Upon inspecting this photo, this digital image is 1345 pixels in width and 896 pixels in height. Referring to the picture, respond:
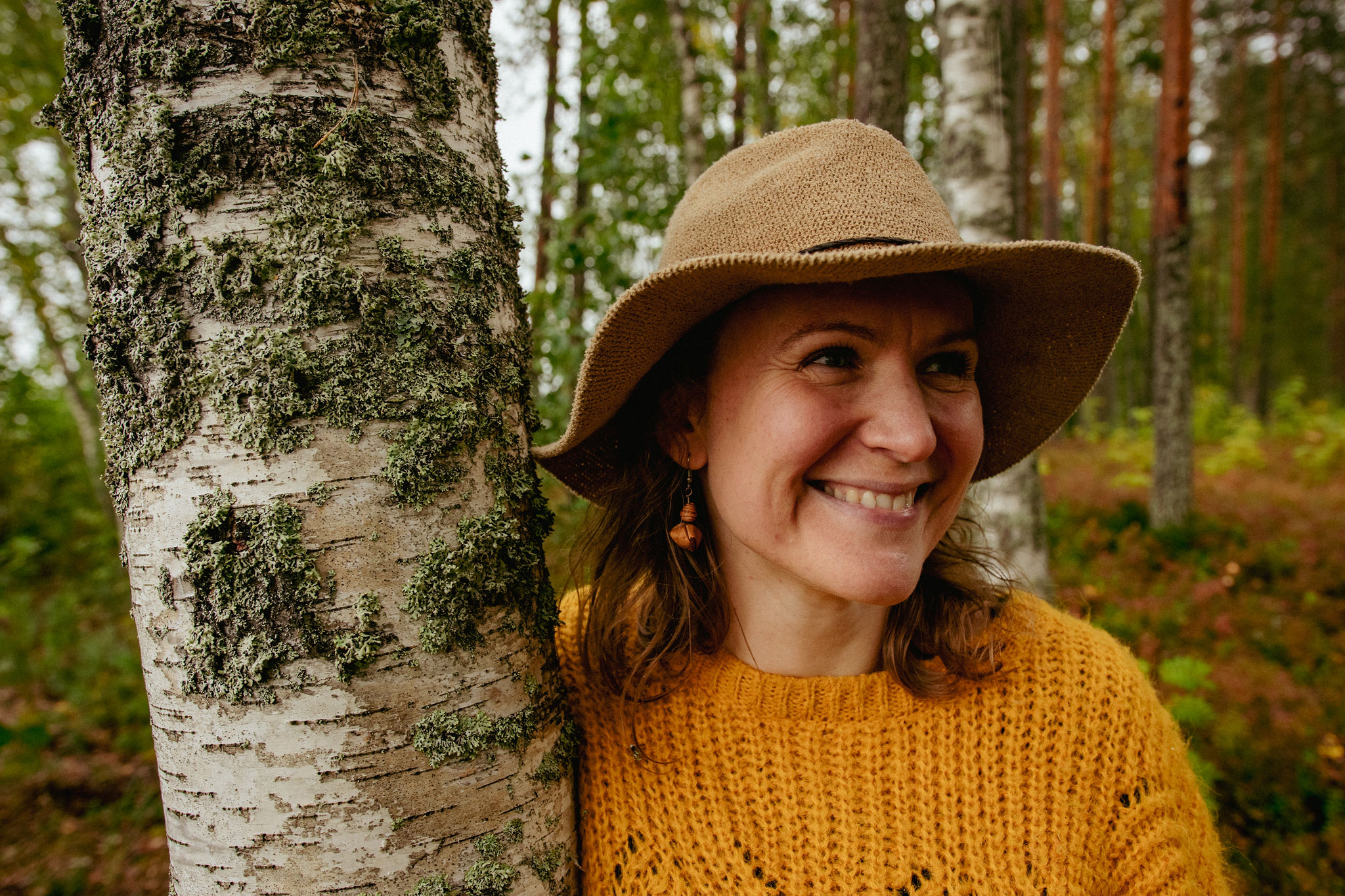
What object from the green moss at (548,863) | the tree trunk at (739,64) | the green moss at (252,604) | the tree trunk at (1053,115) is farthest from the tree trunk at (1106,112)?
the green moss at (252,604)

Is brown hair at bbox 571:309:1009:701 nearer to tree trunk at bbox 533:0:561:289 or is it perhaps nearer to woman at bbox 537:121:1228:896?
woman at bbox 537:121:1228:896

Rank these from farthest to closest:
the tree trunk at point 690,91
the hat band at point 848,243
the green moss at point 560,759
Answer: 1. the tree trunk at point 690,91
2. the hat band at point 848,243
3. the green moss at point 560,759

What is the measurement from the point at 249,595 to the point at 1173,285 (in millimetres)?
9598

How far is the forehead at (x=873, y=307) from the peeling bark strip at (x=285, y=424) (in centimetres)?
66

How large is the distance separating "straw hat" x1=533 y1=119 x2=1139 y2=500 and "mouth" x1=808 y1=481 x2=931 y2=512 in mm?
415

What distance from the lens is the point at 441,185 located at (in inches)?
41.7

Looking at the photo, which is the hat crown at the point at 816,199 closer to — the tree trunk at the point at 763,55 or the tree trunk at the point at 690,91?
the tree trunk at the point at 690,91

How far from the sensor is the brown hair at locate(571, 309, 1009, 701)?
1615mm

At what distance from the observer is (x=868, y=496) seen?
4.62ft

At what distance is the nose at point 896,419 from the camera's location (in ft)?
4.40

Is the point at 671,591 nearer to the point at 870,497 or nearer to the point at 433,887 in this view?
the point at 870,497

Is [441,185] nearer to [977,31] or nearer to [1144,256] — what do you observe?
[977,31]

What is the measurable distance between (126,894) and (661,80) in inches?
324

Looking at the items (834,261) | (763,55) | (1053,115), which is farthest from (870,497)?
(1053,115)
